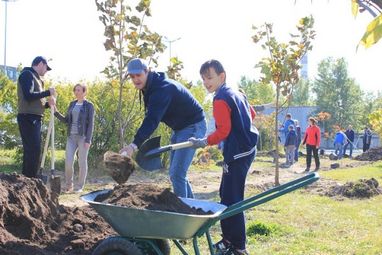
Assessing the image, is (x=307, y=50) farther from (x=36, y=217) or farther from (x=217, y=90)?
(x=36, y=217)

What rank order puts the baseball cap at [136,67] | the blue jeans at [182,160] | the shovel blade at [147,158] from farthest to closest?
the blue jeans at [182,160]
the baseball cap at [136,67]
the shovel blade at [147,158]

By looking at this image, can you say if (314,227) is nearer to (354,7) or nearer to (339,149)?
(354,7)

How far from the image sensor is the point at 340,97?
2424 inches

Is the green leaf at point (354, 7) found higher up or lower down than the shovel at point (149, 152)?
higher up

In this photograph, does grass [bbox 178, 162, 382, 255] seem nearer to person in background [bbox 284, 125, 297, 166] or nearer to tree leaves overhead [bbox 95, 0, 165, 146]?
tree leaves overhead [bbox 95, 0, 165, 146]

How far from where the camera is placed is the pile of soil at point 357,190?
10094mm

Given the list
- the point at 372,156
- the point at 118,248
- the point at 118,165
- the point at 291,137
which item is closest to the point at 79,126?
the point at 118,165

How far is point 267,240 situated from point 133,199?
2252 mm

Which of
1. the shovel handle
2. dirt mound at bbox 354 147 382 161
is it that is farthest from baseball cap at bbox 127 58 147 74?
dirt mound at bbox 354 147 382 161

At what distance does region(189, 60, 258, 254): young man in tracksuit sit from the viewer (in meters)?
4.55

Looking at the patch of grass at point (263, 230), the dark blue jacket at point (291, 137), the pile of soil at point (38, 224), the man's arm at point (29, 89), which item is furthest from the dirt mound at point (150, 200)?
the dark blue jacket at point (291, 137)

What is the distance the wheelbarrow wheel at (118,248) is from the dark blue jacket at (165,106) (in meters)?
0.87

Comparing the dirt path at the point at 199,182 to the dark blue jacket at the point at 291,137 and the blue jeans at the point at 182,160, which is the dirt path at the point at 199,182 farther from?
the dark blue jacket at the point at 291,137

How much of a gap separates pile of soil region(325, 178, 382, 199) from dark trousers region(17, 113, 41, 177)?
18.1ft
